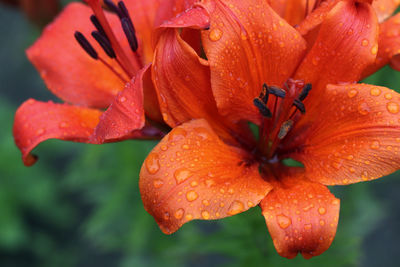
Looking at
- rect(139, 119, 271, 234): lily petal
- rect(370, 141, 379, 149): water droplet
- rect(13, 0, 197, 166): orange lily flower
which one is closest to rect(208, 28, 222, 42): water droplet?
rect(13, 0, 197, 166): orange lily flower

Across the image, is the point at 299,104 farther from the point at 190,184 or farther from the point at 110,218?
the point at 110,218

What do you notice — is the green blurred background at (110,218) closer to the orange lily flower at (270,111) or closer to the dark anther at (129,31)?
the orange lily flower at (270,111)

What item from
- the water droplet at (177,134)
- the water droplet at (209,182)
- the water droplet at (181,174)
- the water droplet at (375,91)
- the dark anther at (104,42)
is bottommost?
the water droplet at (375,91)

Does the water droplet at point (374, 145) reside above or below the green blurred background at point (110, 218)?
above

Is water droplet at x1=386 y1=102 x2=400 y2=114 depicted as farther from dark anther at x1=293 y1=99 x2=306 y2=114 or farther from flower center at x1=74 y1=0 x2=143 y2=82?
flower center at x1=74 y1=0 x2=143 y2=82

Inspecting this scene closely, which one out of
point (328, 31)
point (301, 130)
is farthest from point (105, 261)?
point (328, 31)

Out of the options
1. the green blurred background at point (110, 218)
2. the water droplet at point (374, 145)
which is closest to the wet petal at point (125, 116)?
the water droplet at point (374, 145)

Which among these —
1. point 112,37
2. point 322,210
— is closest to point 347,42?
point 322,210
